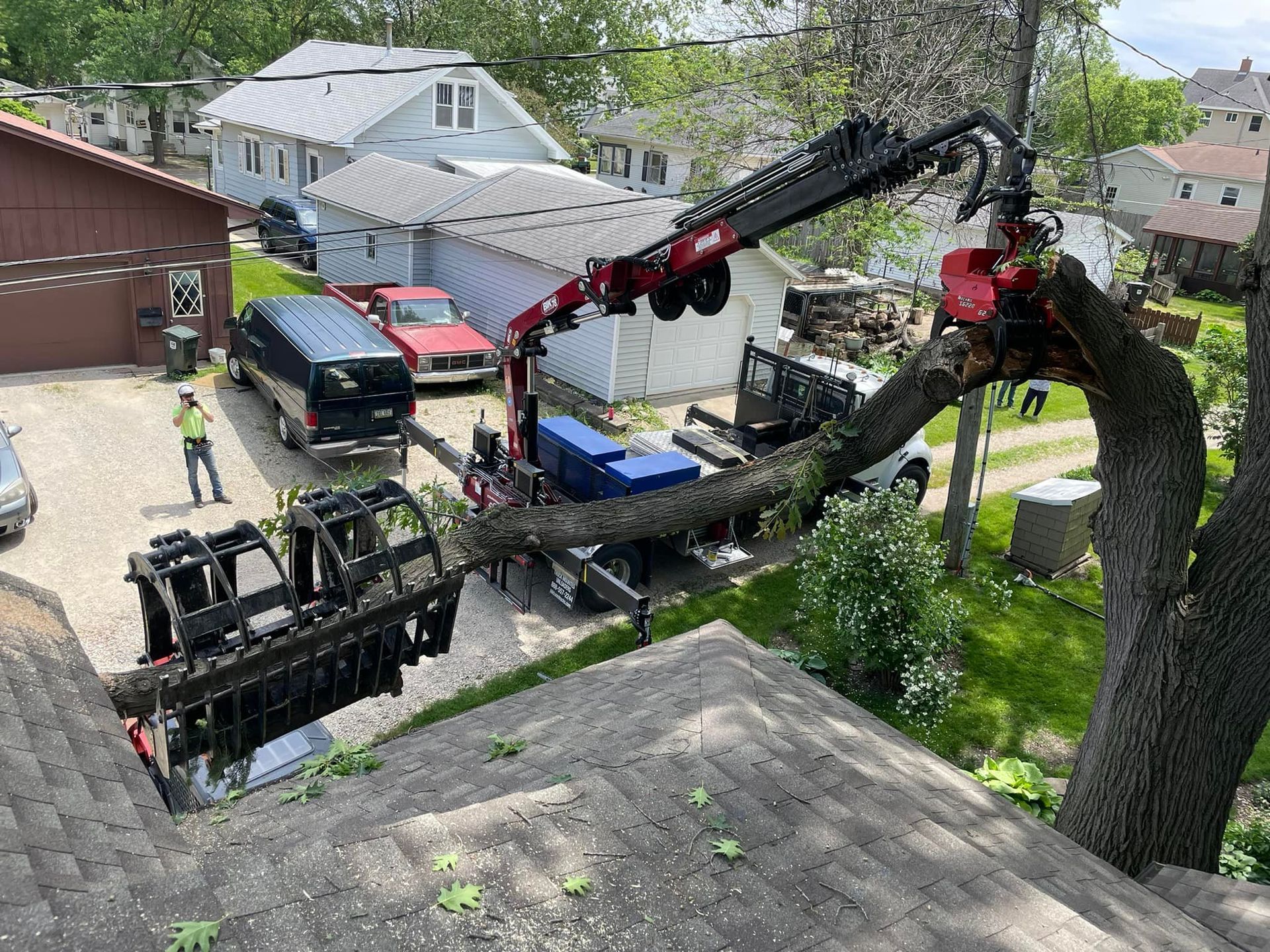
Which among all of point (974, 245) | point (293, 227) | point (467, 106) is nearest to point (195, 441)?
point (293, 227)

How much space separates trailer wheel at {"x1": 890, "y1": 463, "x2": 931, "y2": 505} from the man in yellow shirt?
32.1ft

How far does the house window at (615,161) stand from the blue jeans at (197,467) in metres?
31.4

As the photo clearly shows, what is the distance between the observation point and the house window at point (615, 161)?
41.1 metres

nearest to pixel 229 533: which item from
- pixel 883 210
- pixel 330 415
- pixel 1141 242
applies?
pixel 330 415

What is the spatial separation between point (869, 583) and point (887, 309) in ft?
54.4

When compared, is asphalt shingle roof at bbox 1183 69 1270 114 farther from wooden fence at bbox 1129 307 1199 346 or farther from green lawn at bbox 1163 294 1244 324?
wooden fence at bbox 1129 307 1199 346

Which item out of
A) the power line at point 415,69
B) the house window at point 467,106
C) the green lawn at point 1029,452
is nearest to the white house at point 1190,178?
the house window at point 467,106

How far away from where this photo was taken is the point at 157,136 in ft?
134

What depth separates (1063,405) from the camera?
73.3ft

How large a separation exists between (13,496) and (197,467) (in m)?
2.22

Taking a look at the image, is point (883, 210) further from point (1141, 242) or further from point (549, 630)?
point (1141, 242)

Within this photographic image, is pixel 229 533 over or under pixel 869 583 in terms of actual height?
over

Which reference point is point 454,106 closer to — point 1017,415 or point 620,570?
point 1017,415

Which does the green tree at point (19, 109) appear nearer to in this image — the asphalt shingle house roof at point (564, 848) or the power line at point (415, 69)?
the power line at point (415, 69)
